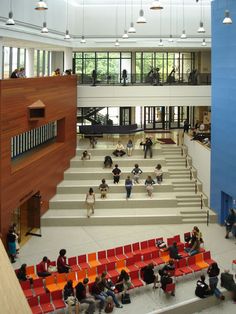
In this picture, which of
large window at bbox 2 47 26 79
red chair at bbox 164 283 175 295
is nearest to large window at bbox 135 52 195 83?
large window at bbox 2 47 26 79

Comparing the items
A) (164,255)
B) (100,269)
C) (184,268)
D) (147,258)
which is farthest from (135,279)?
(164,255)

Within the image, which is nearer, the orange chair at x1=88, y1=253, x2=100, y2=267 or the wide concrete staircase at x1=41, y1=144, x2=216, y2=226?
the orange chair at x1=88, y1=253, x2=100, y2=267

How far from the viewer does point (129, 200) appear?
68.7 ft

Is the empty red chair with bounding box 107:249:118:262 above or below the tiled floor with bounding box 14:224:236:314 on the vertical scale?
above

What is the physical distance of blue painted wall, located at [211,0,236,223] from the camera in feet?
61.6

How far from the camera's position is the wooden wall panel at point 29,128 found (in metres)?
15.7

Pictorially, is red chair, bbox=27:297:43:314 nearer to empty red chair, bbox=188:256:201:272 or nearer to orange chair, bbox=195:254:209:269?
empty red chair, bbox=188:256:201:272

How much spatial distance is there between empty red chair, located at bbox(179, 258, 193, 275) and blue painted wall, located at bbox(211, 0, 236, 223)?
5616 millimetres

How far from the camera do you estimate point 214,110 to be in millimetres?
20844

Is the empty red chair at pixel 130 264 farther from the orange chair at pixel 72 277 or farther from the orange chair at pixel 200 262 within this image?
the orange chair at pixel 200 262

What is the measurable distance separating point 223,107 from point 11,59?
43.1 ft

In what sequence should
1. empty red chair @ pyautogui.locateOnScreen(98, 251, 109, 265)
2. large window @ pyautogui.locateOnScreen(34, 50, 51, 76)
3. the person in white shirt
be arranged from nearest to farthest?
empty red chair @ pyautogui.locateOnScreen(98, 251, 109, 265), the person in white shirt, large window @ pyautogui.locateOnScreen(34, 50, 51, 76)

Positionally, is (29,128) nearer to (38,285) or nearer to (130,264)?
(130,264)

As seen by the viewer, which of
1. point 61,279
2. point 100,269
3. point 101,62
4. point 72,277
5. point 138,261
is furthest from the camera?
point 101,62
